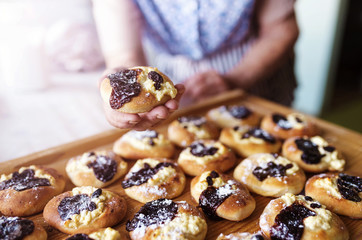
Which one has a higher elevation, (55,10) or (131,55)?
(55,10)

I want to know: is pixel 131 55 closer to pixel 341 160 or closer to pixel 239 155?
pixel 239 155

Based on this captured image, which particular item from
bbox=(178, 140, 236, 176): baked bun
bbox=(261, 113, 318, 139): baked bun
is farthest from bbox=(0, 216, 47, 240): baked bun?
bbox=(261, 113, 318, 139): baked bun

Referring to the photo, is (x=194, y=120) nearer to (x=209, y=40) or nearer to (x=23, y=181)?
(x=209, y=40)

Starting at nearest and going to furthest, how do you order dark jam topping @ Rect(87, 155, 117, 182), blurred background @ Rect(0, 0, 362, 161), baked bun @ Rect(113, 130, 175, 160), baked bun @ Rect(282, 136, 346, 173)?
dark jam topping @ Rect(87, 155, 117, 182) < baked bun @ Rect(282, 136, 346, 173) < baked bun @ Rect(113, 130, 175, 160) < blurred background @ Rect(0, 0, 362, 161)

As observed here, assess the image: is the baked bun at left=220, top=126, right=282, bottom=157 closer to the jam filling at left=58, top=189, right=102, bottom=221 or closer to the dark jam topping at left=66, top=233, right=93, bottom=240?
the jam filling at left=58, top=189, right=102, bottom=221

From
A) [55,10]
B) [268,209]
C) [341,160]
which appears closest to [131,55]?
[55,10]

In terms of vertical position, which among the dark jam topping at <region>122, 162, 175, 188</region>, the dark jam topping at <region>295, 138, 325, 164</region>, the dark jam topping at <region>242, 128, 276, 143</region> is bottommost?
the dark jam topping at <region>295, 138, 325, 164</region>

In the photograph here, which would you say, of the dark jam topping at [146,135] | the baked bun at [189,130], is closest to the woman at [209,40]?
the baked bun at [189,130]
